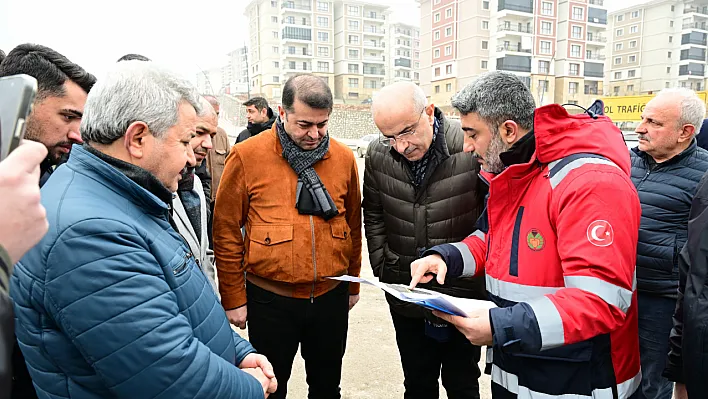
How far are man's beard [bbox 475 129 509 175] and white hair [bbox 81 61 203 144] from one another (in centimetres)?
132

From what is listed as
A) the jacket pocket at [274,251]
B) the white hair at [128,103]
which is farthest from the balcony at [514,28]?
the white hair at [128,103]

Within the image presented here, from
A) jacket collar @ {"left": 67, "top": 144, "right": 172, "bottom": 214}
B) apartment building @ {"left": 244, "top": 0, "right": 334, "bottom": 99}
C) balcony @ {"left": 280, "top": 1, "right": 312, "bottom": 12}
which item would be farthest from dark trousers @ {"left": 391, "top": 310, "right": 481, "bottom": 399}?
balcony @ {"left": 280, "top": 1, "right": 312, "bottom": 12}

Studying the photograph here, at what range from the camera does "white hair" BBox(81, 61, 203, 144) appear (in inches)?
57.6

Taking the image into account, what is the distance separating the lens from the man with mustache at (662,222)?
306 centimetres

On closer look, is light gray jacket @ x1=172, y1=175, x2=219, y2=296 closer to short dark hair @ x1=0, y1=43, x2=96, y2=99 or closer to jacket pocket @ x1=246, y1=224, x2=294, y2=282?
jacket pocket @ x1=246, y1=224, x2=294, y2=282

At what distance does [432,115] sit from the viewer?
2838mm

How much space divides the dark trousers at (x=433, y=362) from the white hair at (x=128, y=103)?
200cm

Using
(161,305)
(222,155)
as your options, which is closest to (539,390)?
(161,305)

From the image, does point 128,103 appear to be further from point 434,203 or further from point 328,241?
point 434,203

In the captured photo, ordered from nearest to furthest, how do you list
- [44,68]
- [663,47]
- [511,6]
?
1. [44,68]
2. [511,6]
3. [663,47]

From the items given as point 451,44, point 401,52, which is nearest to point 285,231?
point 451,44

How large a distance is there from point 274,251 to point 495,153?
1374 mm

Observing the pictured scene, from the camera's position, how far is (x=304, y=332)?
2975mm

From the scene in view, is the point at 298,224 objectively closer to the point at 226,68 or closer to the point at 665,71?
the point at 665,71
